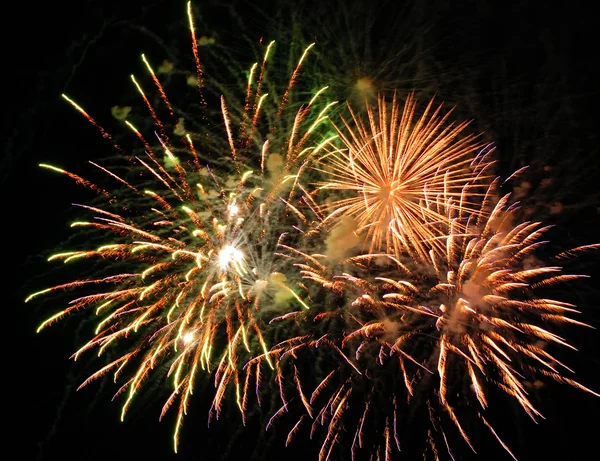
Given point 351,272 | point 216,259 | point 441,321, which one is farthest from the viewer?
point 216,259

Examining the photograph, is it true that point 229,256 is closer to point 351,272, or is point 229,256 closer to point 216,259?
point 216,259

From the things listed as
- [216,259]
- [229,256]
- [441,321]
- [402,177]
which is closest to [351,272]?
[441,321]

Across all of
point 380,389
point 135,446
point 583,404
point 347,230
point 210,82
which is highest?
point 210,82

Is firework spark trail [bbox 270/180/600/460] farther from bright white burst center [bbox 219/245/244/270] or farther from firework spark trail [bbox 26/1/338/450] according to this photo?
bright white burst center [bbox 219/245/244/270]

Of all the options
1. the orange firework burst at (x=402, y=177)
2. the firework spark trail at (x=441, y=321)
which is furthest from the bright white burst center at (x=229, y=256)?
the orange firework burst at (x=402, y=177)

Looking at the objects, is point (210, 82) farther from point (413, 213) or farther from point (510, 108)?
point (510, 108)

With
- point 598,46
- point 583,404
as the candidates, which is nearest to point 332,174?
point 598,46

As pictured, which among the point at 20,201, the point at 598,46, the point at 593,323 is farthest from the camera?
the point at 20,201
